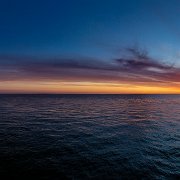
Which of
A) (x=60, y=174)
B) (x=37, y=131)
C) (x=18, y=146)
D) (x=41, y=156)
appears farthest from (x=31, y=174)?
(x=37, y=131)

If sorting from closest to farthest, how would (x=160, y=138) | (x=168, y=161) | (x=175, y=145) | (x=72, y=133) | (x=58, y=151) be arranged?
(x=168, y=161)
(x=58, y=151)
(x=175, y=145)
(x=160, y=138)
(x=72, y=133)

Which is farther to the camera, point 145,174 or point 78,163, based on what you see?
point 78,163

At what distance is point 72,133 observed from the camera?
99.9 ft

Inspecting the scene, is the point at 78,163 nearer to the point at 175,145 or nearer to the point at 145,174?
the point at 145,174

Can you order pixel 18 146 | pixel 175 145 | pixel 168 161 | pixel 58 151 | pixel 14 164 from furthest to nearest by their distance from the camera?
pixel 175 145 → pixel 18 146 → pixel 58 151 → pixel 168 161 → pixel 14 164

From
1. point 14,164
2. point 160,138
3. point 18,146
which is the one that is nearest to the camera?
point 14,164

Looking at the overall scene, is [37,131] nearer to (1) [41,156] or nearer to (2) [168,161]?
(1) [41,156]

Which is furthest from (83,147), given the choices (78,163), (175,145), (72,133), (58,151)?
(175,145)

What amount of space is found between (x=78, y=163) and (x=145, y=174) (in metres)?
6.28

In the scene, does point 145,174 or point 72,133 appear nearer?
point 145,174

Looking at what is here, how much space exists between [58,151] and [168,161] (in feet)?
39.2

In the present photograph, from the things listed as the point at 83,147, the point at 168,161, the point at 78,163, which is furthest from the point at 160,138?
the point at 78,163

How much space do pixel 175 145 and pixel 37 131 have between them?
69.2 ft

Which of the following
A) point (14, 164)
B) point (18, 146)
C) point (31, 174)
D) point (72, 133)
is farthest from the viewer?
point (72, 133)
